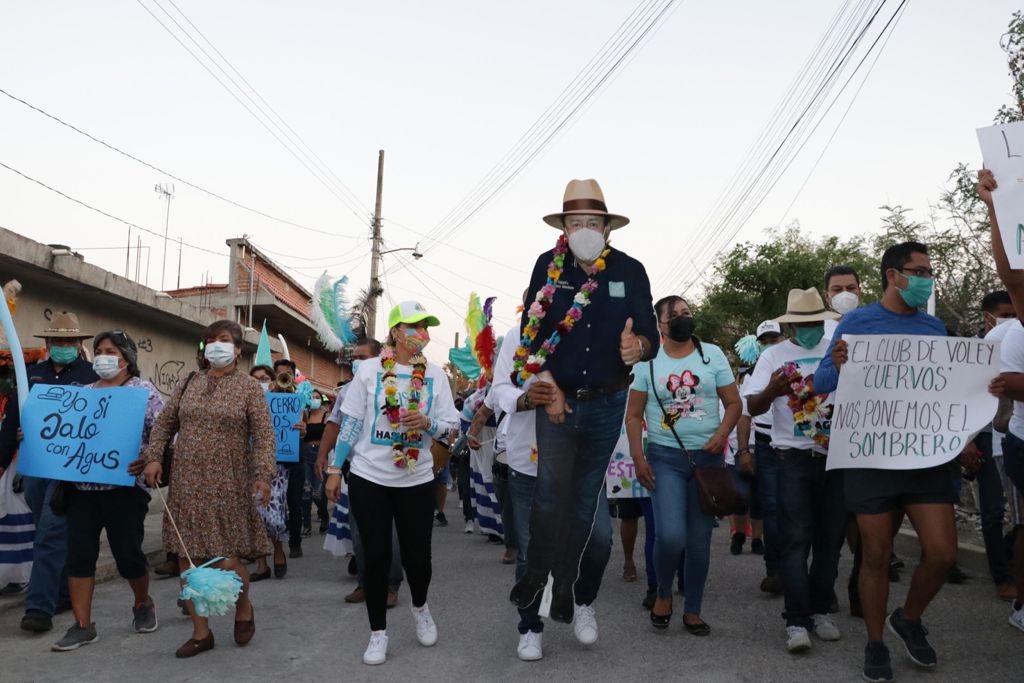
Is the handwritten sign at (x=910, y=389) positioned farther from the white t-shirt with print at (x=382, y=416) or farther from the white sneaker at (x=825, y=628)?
the white t-shirt with print at (x=382, y=416)

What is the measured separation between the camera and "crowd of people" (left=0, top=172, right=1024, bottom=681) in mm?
4980

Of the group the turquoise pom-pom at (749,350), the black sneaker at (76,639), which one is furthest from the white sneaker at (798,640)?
the turquoise pom-pom at (749,350)

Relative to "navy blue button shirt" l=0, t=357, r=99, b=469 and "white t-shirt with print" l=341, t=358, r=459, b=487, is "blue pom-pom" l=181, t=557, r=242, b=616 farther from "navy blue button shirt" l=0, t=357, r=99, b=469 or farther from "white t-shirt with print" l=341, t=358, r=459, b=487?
"navy blue button shirt" l=0, t=357, r=99, b=469

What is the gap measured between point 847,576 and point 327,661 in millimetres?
4778

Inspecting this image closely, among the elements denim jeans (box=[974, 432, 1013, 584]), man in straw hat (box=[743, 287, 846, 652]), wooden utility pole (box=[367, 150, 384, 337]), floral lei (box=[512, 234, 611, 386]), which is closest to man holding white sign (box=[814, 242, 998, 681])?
man in straw hat (box=[743, 287, 846, 652])

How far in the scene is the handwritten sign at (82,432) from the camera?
5.94 m

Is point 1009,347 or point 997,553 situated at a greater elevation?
point 1009,347

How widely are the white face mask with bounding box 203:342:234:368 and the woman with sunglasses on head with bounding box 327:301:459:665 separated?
2.66 feet

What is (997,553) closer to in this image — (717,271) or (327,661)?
(327,661)

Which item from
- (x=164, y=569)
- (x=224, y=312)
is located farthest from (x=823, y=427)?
(x=224, y=312)

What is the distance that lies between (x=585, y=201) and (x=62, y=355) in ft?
14.1

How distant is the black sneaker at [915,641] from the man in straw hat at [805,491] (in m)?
0.58

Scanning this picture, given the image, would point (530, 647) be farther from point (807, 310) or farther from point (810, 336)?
point (807, 310)

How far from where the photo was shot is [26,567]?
7676 mm
